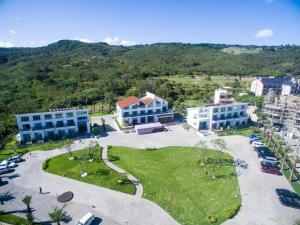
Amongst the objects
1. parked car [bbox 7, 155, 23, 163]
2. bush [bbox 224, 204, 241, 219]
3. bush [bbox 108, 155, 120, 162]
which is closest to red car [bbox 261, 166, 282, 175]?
bush [bbox 224, 204, 241, 219]

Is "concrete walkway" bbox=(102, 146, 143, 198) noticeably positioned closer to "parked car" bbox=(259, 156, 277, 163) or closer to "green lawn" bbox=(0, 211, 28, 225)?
"green lawn" bbox=(0, 211, 28, 225)

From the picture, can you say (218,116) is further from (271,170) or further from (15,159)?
(15,159)

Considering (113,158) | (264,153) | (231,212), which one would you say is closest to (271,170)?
(264,153)

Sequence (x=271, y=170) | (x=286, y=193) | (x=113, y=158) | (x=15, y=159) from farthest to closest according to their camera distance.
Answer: (x=113, y=158), (x=15, y=159), (x=271, y=170), (x=286, y=193)

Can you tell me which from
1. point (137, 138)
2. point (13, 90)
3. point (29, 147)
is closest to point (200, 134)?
point (137, 138)

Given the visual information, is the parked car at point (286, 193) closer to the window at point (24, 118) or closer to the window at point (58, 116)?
the window at point (58, 116)

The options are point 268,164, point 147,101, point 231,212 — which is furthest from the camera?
point 147,101
